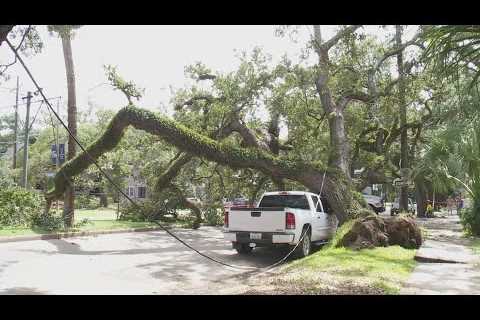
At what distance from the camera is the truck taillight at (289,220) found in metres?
11.4

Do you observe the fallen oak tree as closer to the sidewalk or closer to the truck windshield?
the truck windshield

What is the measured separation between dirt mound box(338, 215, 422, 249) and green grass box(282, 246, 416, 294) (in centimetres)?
38

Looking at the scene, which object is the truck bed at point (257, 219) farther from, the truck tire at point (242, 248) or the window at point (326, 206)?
the window at point (326, 206)

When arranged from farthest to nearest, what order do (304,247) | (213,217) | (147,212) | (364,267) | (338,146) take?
(213,217) → (147,212) → (338,146) → (304,247) → (364,267)

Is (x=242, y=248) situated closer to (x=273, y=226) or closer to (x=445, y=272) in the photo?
(x=273, y=226)

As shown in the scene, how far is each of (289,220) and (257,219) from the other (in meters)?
0.83

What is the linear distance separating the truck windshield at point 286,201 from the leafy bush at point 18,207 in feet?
29.7

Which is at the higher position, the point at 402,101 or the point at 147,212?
the point at 402,101

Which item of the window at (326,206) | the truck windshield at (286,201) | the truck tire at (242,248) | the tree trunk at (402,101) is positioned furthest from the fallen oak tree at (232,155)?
the tree trunk at (402,101)

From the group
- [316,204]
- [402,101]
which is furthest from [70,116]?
[402,101]

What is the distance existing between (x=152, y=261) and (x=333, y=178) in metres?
6.94

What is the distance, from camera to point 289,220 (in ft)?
37.6
